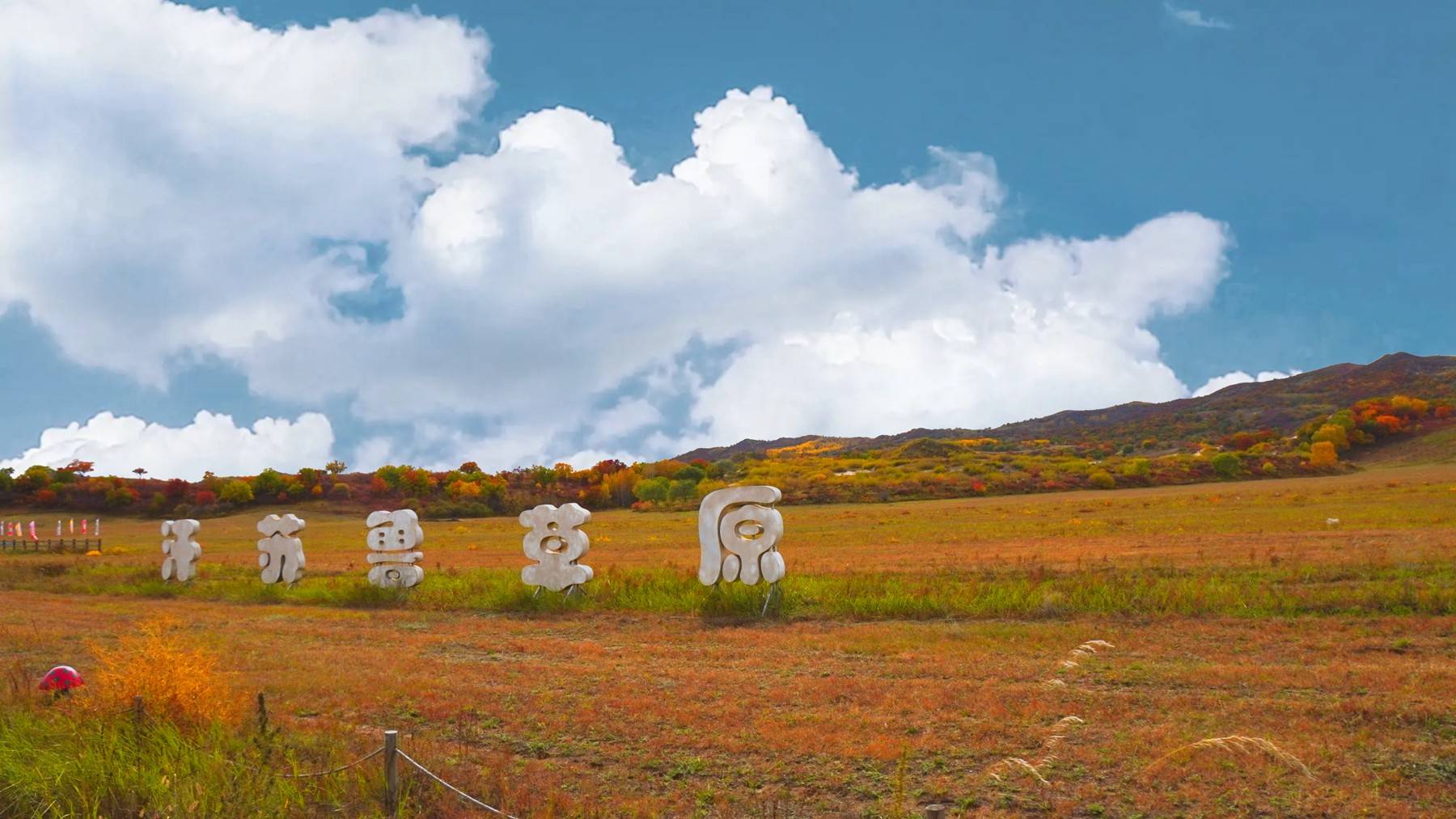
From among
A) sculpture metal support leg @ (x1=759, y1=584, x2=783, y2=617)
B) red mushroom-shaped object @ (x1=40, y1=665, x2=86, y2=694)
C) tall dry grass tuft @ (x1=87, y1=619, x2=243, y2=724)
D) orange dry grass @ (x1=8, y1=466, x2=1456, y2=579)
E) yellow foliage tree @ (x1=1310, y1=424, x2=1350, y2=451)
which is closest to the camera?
tall dry grass tuft @ (x1=87, y1=619, x2=243, y2=724)

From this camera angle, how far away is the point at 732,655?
571 inches

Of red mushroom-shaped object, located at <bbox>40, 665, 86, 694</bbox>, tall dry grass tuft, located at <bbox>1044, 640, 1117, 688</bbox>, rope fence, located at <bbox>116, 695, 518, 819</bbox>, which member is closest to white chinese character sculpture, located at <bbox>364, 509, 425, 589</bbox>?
red mushroom-shaped object, located at <bbox>40, 665, 86, 694</bbox>

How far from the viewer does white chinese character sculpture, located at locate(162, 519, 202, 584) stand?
3028cm

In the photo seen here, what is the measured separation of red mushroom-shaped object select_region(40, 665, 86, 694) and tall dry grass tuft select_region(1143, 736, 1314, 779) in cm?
1210

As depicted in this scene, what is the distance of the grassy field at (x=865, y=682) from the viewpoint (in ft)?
26.7

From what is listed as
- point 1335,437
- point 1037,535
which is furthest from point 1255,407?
point 1037,535

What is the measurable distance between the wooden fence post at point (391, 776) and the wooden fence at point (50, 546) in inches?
2020

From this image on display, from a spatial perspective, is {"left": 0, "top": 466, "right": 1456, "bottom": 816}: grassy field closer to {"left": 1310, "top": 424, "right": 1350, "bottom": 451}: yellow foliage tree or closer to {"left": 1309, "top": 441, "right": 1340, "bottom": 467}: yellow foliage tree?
{"left": 1309, "top": 441, "right": 1340, "bottom": 467}: yellow foliage tree

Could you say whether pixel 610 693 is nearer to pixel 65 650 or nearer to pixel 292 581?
pixel 65 650

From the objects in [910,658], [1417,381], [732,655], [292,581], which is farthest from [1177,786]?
[1417,381]

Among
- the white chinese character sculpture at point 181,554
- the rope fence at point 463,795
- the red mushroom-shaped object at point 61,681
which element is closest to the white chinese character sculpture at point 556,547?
the red mushroom-shaped object at point 61,681

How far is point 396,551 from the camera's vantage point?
24812 millimetres

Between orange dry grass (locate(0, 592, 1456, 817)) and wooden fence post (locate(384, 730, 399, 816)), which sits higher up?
wooden fence post (locate(384, 730, 399, 816))

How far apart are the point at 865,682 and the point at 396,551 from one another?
54.3ft
